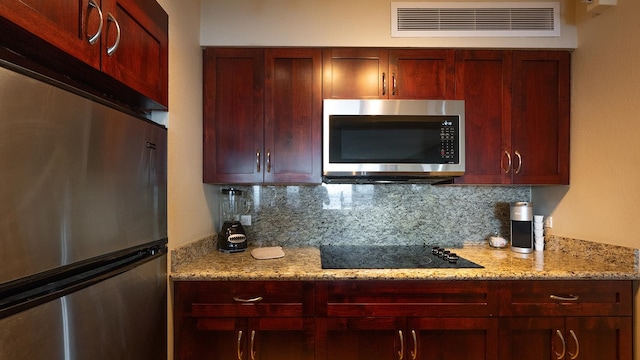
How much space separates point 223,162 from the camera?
1.96 metres

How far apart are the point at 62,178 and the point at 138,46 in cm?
64

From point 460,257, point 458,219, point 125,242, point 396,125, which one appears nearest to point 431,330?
point 460,257

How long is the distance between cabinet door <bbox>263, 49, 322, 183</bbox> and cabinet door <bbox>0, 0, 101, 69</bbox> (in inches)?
42.0

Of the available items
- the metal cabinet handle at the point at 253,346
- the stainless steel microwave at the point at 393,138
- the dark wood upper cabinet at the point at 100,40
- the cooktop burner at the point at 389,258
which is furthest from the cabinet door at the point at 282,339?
the dark wood upper cabinet at the point at 100,40

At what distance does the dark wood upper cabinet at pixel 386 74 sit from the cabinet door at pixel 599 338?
1398 millimetres

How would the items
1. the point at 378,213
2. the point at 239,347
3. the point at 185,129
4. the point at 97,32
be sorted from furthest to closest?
the point at 378,213, the point at 185,129, the point at 239,347, the point at 97,32

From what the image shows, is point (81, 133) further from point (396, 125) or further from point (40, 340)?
point (396, 125)

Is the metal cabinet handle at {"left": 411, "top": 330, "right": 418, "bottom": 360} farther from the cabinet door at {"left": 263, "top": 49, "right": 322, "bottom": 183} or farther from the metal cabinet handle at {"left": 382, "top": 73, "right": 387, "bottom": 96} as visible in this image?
the metal cabinet handle at {"left": 382, "top": 73, "right": 387, "bottom": 96}

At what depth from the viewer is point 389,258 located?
6.15ft

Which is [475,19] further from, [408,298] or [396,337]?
[396,337]

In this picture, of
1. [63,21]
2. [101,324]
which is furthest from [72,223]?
[63,21]

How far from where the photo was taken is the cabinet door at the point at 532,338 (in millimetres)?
1570

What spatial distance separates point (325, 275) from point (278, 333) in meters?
0.37

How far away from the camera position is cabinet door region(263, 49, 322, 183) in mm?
1950
